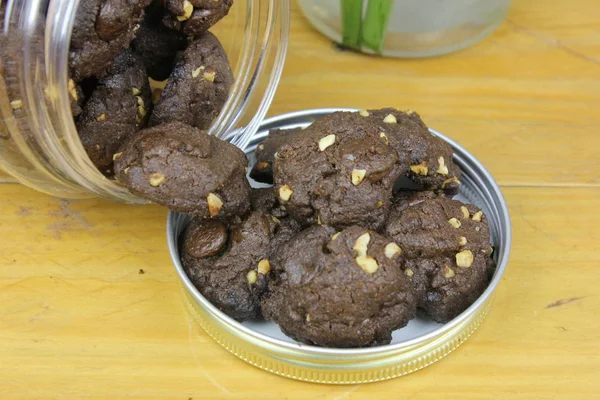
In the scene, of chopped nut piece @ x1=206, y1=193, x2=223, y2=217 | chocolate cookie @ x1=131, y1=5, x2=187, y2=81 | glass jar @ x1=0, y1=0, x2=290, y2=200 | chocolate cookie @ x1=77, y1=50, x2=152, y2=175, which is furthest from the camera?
chocolate cookie @ x1=131, y1=5, x2=187, y2=81

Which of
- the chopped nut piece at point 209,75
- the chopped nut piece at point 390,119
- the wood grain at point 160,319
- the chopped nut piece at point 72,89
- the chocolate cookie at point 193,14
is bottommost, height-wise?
the wood grain at point 160,319

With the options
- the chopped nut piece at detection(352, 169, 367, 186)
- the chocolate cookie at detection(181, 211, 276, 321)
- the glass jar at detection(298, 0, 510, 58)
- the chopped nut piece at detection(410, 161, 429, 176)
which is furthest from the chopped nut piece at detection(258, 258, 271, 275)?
the glass jar at detection(298, 0, 510, 58)

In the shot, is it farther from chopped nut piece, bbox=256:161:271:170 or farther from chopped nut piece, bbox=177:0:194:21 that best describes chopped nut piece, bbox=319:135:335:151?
chopped nut piece, bbox=177:0:194:21

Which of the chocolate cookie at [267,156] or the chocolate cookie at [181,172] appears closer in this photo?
the chocolate cookie at [181,172]

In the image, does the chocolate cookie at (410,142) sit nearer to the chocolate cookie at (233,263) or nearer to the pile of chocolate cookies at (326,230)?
the pile of chocolate cookies at (326,230)

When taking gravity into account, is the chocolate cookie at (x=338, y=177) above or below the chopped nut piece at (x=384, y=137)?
below

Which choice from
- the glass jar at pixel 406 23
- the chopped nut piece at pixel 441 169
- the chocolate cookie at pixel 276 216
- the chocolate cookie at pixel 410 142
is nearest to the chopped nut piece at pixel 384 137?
the chocolate cookie at pixel 410 142
